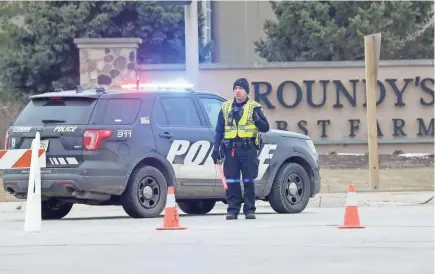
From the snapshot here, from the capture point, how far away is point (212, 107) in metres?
14.8

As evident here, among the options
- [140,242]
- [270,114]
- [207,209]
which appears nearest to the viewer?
[140,242]

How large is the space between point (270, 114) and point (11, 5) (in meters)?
9.31

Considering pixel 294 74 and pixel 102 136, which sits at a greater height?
pixel 294 74

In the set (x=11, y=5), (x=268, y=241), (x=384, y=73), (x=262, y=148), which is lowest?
(x=268, y=241)

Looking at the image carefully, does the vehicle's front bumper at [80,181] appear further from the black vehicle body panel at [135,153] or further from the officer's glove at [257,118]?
the officer's glove at [257,118]

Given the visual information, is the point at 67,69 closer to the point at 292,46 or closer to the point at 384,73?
the point at 292,46

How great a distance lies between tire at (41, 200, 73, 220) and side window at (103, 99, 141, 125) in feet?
4.56

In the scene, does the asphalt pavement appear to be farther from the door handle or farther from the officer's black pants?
the door handle

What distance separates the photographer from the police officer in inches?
508

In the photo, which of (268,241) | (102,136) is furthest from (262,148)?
(268,241)

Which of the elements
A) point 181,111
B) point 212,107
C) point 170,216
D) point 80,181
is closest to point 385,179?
point 212,107

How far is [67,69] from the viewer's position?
29219mm

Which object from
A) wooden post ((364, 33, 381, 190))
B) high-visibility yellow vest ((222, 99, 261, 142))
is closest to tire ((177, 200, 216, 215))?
high-visibility yellow vest ((222, 99, 261, 142))

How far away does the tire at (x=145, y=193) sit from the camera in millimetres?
13523
